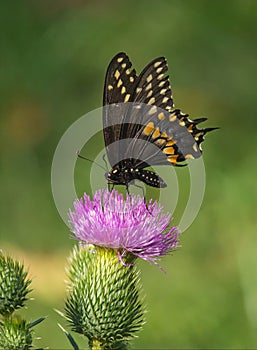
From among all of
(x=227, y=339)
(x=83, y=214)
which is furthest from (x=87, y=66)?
(x=83, y=214)

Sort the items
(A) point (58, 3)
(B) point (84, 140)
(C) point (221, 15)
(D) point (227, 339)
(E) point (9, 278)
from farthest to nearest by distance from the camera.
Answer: (A) point (58, 3), (C) point (221, 15), (B) point (84, 140), (D) point (227, 339), (E) point (9, 278)

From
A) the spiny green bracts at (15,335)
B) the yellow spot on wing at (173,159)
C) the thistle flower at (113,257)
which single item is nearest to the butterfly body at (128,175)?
the yellow spot on wing at (173,159)

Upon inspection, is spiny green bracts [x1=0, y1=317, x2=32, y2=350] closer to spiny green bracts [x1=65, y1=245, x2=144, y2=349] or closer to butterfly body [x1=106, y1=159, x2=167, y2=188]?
spiny green bracts [x1=65, y1=245, x2=144, y2=349]

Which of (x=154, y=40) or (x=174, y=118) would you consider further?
(x=154, y=40)

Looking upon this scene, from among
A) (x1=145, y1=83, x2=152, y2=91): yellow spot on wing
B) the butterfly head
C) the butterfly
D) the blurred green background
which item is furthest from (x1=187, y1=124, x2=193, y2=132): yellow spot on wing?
the blurred green background

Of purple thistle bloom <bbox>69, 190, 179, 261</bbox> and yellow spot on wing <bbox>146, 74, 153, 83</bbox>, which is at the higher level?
yellow spot on wing <bbox>146, 74, 153, 83</bbox>

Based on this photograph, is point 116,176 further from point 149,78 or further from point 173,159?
point 149,78

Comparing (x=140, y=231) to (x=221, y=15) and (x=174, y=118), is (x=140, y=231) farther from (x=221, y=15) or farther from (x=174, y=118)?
(x=221, y=15)
